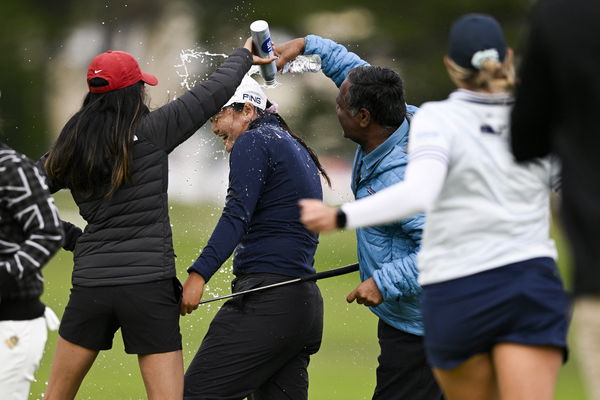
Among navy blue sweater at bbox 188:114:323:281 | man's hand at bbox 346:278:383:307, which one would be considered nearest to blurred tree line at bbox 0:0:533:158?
navy blue sweater at bbox 188:114:323:281

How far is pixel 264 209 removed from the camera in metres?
4.11

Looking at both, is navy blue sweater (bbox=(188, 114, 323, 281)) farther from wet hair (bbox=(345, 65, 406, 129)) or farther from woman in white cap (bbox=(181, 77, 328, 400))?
wet hair (bbox=(345, 65, 406, 129))

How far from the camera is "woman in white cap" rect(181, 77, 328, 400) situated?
3.99 m

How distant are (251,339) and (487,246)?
123 cm

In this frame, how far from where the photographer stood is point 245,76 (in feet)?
14.4

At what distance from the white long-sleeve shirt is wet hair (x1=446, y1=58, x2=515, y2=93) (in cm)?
2

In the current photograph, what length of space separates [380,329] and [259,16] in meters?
10.4

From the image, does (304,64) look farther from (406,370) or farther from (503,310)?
(503,310)

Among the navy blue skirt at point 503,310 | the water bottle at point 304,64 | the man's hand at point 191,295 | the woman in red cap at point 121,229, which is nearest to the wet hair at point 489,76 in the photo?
the navy blue skirt at point 503,310

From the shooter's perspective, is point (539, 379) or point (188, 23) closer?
point (539, 379)

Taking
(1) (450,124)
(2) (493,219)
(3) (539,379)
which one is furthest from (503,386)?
(1) (450,124)

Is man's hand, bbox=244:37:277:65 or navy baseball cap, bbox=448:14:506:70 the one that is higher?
navy baseball cap, bbox=448:14:506:70

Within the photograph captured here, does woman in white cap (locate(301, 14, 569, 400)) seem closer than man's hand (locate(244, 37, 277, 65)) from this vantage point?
Yes

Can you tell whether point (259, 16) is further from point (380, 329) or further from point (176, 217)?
point (380, 329)
